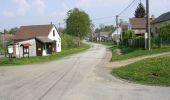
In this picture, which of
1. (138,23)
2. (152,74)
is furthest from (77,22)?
(152,74)

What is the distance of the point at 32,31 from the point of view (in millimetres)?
68812

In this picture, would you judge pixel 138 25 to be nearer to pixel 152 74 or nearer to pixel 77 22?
pixel 77 22

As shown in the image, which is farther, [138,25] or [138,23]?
[138,23]

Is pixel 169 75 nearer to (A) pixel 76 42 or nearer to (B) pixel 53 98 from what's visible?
(B) pixel 53 98

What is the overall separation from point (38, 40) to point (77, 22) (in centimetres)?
5758

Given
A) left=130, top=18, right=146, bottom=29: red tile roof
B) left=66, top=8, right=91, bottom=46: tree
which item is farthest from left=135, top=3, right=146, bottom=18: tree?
left=130, top=18, right=146, bottom=29: red tile roof

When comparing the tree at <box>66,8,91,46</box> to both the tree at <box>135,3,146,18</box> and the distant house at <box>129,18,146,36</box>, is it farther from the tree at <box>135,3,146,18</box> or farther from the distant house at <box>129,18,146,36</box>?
the distant house at <box>129,18,146,36</box>

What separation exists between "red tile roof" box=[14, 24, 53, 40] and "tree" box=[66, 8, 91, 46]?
43.3m

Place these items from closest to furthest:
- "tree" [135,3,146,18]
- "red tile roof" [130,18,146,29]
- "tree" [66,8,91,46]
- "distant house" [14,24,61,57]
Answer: "distant house" [14,24,61,57]
"red tile roof" [130,18,146,29]
"tree" [66,8,91,46]
"tree" [135,3,146,18]

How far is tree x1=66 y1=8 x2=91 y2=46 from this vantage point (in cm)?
11406

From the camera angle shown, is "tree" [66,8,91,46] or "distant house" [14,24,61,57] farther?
"tree" [66,8,91,46]

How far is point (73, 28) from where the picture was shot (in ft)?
379

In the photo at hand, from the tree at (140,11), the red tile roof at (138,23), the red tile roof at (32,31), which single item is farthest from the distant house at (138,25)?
the red tile roof at (32,31)

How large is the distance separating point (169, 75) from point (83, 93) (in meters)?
6.76
